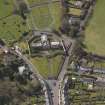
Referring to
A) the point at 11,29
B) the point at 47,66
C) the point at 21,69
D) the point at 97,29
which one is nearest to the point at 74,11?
the point at 97,29

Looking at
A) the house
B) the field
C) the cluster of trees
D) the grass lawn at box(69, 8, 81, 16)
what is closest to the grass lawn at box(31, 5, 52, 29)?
the field

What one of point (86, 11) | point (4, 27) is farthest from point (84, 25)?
point (4, 27)

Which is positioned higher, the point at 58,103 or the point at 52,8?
the point at 52,8

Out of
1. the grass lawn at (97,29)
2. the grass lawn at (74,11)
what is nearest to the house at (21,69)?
the grass lawn at (97,29)

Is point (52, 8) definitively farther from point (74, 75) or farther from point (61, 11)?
point (74, 75)

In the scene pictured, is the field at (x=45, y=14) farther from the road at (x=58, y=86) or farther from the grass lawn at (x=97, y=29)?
the road at (x=58, y=86)

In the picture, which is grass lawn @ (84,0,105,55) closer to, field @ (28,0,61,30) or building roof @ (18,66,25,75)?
field @ (28,0,61,30)

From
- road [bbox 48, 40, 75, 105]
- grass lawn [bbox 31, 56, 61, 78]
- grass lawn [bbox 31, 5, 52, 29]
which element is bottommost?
road [bbox 48, 40, 75, 105]
